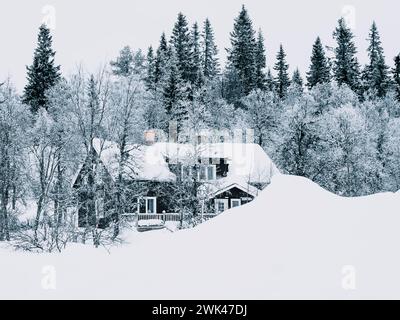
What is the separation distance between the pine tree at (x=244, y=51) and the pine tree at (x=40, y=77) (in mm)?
28190

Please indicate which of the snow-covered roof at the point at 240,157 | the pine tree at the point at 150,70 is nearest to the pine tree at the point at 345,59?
the pine tree at the point at 150,70

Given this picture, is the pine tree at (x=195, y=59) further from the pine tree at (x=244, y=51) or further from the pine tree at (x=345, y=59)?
the pine tree at (x=345, y=59)

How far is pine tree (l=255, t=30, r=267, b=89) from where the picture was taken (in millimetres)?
76812

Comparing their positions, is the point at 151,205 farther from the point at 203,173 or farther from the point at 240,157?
the point at 240,157

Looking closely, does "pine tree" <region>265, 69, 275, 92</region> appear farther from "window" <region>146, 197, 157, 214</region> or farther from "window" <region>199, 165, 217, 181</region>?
"window" <region>146, 197, 157, 214</region>

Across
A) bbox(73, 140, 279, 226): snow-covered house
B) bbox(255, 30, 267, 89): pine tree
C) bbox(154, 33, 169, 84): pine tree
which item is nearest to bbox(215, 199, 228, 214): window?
bbox(73, 140, 279, 226): snow-covered house

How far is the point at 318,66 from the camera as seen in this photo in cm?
7338

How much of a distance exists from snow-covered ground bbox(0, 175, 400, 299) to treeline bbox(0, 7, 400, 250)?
485 inches

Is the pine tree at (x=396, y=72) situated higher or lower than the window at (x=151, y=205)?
higher

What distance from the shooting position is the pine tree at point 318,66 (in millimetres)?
72188

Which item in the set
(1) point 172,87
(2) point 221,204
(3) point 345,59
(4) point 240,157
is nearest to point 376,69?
(3) point 345,59

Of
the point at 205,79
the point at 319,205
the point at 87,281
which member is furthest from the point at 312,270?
the point at 205,79

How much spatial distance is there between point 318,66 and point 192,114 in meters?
39.0
